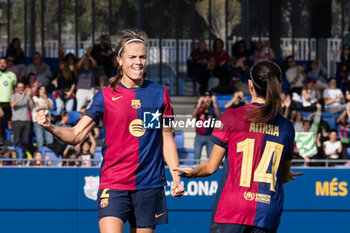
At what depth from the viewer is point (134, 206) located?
16.6ft

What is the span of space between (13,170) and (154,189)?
592 centimetres

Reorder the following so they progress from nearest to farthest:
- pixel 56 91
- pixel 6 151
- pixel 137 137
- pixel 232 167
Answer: pixel 232 167 → pixel 137 137 → pixel 6 151 → pixel 56 91

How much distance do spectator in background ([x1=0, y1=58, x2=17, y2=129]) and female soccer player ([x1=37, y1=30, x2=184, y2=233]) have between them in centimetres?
842

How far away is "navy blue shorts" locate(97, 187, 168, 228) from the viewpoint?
498cm

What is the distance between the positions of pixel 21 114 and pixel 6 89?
2.65ft

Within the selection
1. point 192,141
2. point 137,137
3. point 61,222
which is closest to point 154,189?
point 137,137

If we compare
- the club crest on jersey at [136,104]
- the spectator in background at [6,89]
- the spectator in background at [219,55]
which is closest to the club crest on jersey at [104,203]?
the club crest on jersey at [136,104]

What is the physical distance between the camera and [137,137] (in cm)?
503

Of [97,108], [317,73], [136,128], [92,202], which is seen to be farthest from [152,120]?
[317,73]

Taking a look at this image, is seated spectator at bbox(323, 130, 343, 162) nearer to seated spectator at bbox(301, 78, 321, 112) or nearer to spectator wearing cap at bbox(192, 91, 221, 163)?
seated spectator at bbox(301, 78, 321, 112)

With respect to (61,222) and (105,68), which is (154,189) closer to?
(61,222)

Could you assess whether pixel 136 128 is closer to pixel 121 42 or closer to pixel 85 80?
pixel 121 42

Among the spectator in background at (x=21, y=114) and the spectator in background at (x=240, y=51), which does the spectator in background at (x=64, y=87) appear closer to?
the spectator in background at (x=21, y=114)

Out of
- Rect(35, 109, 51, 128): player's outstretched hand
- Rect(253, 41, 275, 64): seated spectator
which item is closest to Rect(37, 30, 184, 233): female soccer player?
Rect(35, 109, 51, 128): player's outstretched hand
